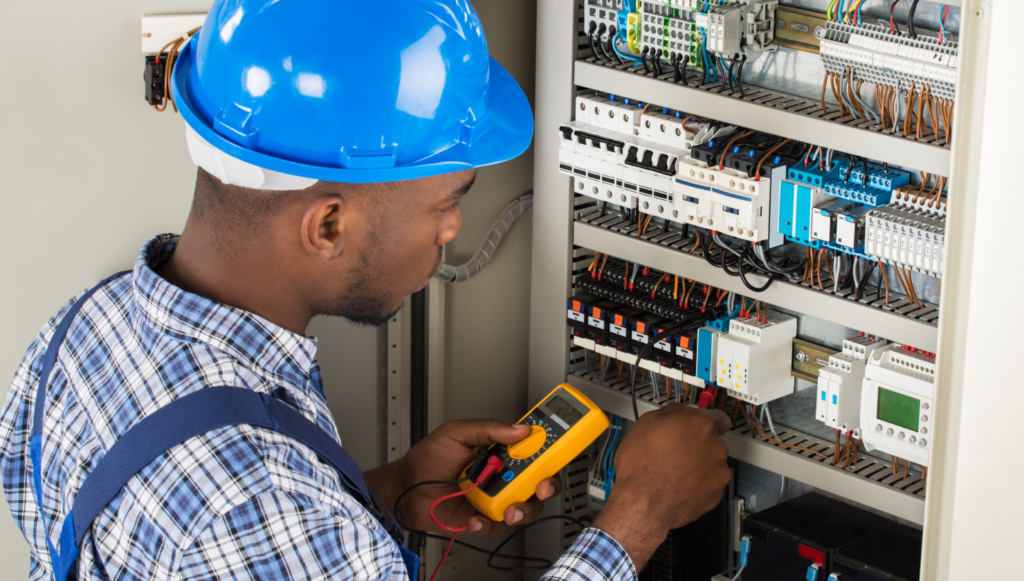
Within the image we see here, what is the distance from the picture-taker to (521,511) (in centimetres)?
163

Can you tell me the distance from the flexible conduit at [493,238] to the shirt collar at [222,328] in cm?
78

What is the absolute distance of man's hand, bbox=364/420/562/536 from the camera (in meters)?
1.65

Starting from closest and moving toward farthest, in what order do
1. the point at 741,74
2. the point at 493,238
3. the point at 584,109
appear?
1. the point at 741,74
2. the point at 584,109
3. the point at 493,238

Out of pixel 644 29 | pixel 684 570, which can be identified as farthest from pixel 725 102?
pixel 684 570

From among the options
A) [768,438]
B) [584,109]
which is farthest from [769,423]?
[584,109]

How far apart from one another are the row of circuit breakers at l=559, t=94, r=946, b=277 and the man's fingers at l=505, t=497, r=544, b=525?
517 mm

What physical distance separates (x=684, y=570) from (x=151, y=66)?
48.4 inches

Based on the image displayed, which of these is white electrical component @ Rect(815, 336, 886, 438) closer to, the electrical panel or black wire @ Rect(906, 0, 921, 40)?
the electrical panel

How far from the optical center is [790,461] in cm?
158

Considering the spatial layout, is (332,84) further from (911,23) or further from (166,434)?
(911,23)

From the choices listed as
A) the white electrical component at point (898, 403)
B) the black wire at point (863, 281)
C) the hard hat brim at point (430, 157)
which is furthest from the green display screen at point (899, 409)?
the hard hat brim at point (430, 157)

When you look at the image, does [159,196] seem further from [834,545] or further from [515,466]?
[834,545]

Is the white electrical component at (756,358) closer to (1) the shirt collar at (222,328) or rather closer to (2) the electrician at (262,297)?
(2) the electrician at (262,297)

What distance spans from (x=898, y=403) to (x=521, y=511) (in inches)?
23.6
